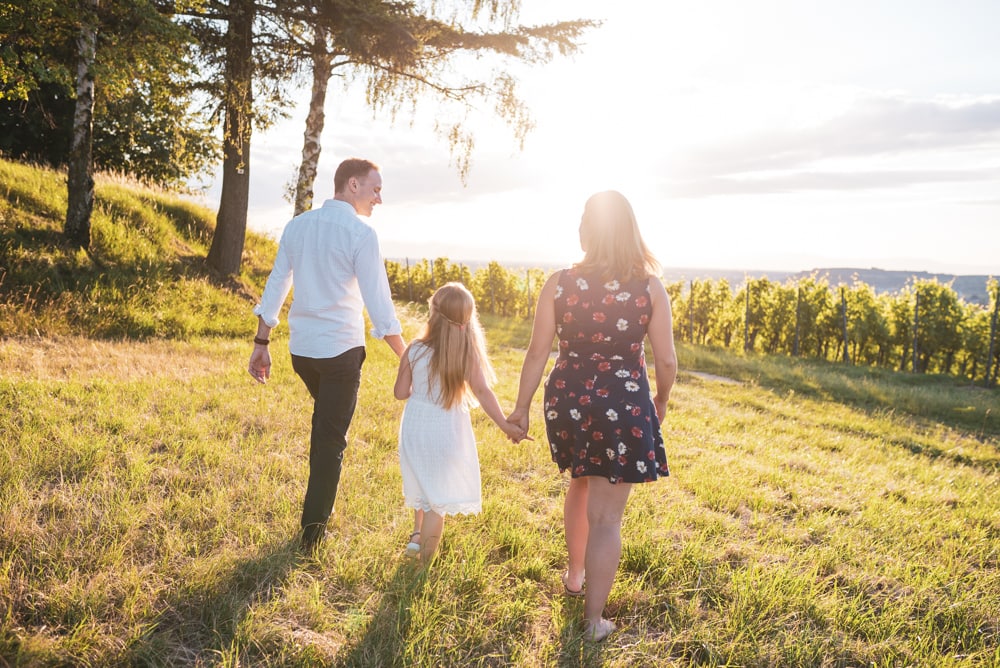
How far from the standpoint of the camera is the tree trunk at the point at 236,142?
33.3ft

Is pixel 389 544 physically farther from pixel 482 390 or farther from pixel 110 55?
pixel 110 55

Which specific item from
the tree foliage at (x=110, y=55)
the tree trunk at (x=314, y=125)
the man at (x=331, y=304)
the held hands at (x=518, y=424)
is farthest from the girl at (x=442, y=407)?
the tree trunk at (x=314, y=125)

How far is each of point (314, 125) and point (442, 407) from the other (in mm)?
9675

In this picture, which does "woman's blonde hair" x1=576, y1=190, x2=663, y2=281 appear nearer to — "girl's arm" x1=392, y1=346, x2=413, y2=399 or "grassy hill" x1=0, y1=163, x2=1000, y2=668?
"girl's arm" x1=392, y1=346, x2=413, y2=399

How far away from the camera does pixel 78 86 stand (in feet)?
29.4

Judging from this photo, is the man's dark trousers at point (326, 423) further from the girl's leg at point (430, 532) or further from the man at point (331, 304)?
the girl's leg at point (430, 532)

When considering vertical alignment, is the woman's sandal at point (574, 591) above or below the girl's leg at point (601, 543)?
below

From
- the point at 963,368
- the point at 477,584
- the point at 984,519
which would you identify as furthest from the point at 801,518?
the point at 963,368

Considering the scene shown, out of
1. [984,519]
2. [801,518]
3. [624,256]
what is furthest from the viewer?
[984,519]

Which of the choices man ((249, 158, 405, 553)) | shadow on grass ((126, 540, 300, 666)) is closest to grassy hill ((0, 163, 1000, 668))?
shadow on grass ((126, 540, 300, 666))

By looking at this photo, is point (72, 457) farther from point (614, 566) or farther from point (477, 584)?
point (614, 566)

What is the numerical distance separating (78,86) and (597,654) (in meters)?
10.8

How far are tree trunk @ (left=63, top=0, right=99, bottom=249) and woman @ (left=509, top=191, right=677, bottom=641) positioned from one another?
917 cm

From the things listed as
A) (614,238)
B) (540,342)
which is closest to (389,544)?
(540,342)
